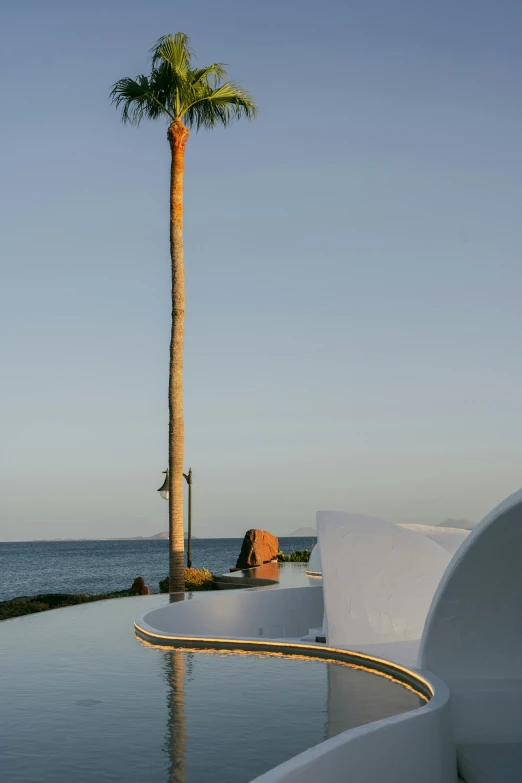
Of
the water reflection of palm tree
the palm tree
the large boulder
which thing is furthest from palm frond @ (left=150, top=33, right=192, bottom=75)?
the large boulder

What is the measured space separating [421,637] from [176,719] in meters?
4.12

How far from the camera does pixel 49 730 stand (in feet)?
23.3

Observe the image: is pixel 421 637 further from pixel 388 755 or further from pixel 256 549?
pixel 256 549

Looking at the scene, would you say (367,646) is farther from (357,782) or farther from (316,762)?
(316,762)

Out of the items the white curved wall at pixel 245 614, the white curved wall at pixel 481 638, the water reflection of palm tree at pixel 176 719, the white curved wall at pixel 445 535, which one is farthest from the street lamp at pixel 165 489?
the white curved wall at pixel 481 638

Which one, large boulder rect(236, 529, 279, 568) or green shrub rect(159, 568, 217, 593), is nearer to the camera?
green shrub rect(159, 568, 217, 593)

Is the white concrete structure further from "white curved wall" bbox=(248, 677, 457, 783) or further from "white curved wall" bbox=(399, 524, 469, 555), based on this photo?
"white curved wall" bbox=(399, 524, 469, 555)

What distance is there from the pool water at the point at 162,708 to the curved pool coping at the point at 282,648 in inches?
8.2

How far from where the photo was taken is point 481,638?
30.5ft

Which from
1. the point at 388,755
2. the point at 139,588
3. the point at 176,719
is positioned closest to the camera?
the point at 388,755

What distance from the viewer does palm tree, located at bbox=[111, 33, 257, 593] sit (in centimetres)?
1766

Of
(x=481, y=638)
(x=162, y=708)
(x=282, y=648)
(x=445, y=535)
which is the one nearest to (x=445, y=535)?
(x=445, y=535)

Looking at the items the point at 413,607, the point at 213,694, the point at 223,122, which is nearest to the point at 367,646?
the point at 413,607

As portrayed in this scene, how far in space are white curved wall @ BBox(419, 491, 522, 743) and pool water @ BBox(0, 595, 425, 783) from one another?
67cm
